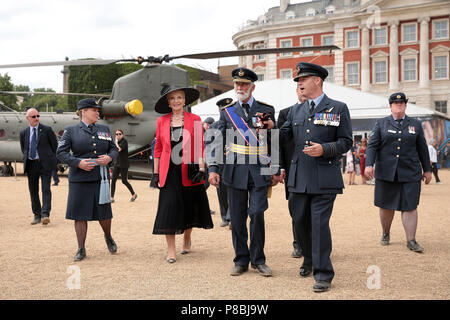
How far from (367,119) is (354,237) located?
1941 cm

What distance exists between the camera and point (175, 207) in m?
5.95

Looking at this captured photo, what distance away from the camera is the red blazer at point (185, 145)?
5.98m

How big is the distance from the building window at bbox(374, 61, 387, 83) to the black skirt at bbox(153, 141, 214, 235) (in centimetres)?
4521

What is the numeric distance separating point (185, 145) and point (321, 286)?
245 centimetres

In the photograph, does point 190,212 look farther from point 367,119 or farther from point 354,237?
point 367,119

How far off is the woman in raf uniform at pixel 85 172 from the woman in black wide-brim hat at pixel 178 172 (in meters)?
0.71

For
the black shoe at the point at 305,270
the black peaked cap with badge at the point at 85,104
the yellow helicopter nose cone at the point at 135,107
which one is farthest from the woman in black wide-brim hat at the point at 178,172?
the yellow helicopter nose cone at the point at 135,107

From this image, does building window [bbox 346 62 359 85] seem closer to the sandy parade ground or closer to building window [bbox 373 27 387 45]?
building window [bbox 373 27 387 45]

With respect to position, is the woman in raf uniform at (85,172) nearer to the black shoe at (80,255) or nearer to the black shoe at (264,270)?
the black shoe at (80,255)

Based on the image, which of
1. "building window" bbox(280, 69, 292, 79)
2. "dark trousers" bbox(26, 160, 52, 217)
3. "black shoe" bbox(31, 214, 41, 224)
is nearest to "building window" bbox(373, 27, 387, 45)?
"building window" bbox(280, 69, 292, 79)

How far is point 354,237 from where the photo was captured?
7465mm

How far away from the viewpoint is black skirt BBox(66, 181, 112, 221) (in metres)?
6.02

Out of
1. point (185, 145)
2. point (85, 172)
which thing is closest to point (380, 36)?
point (185, 145)
